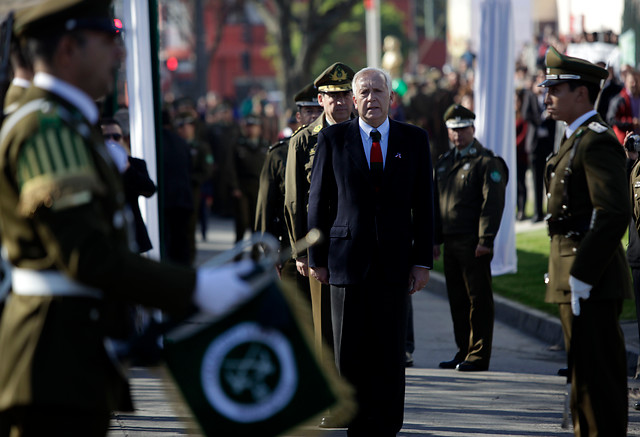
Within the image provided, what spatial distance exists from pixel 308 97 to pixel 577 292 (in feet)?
11.8

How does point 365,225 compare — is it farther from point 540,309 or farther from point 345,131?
point 540,309

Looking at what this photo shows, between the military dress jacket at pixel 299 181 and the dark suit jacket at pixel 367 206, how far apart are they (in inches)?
29.2

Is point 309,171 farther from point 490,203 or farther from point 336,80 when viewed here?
point 490,203

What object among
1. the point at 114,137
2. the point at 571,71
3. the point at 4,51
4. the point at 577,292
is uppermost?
the point at 4,51

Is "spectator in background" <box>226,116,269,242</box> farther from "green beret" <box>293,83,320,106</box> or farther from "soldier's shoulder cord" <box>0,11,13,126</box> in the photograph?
"soldier's shoulder cord" <box>0,11,13,126</box>

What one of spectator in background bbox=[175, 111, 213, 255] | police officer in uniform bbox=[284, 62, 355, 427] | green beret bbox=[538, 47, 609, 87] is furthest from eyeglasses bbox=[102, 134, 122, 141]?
spectator in background bbox=[175, 111, 213, 255]

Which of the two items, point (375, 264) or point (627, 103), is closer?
point (375, 264)

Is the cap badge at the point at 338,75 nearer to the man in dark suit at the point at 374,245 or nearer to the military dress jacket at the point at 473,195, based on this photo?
the man in dark suit at the point at 374,245

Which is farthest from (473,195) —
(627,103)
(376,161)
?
(627,103)

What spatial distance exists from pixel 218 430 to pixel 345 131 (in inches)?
134

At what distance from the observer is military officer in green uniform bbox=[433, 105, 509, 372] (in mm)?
8836

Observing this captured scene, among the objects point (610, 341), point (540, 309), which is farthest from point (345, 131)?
point (540, 309)

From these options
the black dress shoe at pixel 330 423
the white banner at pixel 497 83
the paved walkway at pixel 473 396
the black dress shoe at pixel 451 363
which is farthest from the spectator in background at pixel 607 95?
the black dress shoe at pixel 330 423

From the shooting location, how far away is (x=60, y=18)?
3.13 metres
